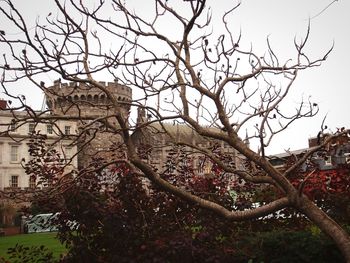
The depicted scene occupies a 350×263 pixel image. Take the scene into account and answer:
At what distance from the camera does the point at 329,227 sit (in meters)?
5.87

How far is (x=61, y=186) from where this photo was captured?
6172 mm

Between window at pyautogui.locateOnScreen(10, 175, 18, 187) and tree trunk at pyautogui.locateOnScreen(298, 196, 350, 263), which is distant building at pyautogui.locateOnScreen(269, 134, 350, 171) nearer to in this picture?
tree trunk at pyautogui.locateOnScreen(298, 196, 350, 263)

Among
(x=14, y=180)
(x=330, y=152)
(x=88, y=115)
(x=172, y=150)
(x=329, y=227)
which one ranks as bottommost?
(x=329, y=227)

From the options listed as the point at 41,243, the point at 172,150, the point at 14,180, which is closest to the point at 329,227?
the point at 172,150

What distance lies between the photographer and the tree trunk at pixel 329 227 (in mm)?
5775

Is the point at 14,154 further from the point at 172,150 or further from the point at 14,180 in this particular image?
the point at 172,150

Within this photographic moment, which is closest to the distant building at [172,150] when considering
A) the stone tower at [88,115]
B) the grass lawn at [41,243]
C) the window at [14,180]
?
the stone tower at [88,115]

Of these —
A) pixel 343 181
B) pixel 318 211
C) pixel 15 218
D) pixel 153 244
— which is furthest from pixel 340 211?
pixel 15 218

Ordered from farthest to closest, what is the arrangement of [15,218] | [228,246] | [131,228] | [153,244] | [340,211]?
[15,218]
[340,211]
[228,246]
[131,228]
[153,244]

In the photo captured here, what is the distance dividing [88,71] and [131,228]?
248 centimetres

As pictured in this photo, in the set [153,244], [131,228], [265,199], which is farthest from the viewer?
[265,199]

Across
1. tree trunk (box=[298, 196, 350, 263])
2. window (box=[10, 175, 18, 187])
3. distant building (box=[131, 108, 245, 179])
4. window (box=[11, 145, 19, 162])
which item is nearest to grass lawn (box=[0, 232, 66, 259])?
distant building (box=[131, 108, 245, 179])

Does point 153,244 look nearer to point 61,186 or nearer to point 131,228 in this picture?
point 131,228

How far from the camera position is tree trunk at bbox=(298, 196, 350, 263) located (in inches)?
227
